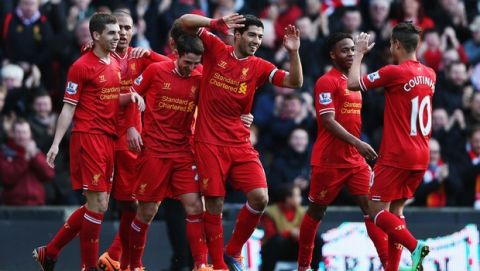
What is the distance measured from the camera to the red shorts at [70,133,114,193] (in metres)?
15.5

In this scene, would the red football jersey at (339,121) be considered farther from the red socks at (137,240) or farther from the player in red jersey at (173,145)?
the red socks at (137,240)

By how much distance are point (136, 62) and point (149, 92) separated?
0.77m

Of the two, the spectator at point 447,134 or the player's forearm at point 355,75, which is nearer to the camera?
the player's forearm at point 355,75

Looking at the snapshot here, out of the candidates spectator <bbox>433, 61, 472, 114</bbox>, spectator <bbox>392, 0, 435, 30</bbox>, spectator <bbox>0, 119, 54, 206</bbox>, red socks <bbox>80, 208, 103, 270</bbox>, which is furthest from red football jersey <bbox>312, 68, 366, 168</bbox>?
spectator <bbox>392, 0, 435, 30</bbox>

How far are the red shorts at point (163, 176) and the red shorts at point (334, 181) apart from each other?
1.46 metres

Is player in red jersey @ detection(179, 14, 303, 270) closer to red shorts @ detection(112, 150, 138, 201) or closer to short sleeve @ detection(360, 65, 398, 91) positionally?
short sleeve @ detection(360, 65, 398, 91)

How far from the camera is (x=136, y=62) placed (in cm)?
1656

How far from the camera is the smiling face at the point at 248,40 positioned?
50.6 feet

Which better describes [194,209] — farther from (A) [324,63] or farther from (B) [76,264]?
(A) [324,63]

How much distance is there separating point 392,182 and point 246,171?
1.52 metres

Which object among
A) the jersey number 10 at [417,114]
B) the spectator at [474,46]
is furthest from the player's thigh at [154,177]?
the spectator at [474,46]

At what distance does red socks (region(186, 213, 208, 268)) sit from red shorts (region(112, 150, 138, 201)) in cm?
108

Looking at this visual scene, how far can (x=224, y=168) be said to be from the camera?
1551 cm

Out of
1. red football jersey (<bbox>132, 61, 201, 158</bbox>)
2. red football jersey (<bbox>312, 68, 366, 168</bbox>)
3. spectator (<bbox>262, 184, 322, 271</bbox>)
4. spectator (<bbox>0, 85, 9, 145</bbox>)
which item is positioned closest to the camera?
red football jersey (<bbox>132, 61, 201, 158</bbox>)
